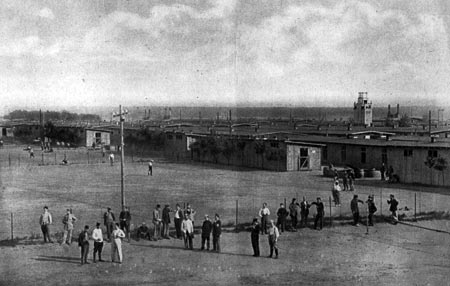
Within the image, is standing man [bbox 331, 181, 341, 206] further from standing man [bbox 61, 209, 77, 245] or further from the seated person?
standing man [bbox 61, 209, 77, 245]

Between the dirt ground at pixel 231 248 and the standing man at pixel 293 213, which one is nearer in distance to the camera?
the dirt ground at pixel 231 248

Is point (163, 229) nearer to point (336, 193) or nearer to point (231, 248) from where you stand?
point (231, 248)

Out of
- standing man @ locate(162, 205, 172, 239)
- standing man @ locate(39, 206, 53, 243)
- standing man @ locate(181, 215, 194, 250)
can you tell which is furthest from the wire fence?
standing man @ locate(181, 215, 194, 250)

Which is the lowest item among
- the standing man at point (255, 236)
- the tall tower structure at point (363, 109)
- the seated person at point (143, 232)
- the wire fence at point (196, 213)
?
the wire fence at point (196, 213)

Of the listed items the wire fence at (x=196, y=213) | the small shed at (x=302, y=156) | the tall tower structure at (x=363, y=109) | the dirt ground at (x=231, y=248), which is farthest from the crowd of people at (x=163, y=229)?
the tall tower structure at (x=363, y=109)

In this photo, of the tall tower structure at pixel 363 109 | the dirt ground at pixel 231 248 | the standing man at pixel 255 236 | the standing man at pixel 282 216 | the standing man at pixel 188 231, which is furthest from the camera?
the tall tower structure at pixel 363 109

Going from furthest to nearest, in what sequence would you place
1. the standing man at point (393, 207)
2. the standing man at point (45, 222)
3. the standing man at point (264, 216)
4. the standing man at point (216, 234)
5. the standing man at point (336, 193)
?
the standing man at point (336, 193) < the standing man at point (393, 207) < the standing man at point (264, 216) < the standing man at point (45, 222) < the standing man at point (216, 234)

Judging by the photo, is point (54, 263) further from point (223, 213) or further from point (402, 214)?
point (402, 214)

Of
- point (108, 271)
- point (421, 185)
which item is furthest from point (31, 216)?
point (421, 185)

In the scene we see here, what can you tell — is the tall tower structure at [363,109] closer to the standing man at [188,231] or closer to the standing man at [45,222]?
the standing man at [188,231]
